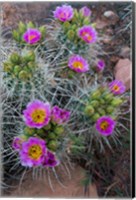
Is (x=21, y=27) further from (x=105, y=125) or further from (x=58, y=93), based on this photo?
(x=105, y=125)

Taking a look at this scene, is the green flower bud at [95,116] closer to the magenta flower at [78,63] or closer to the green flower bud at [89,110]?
the green flower bud at [89,110]

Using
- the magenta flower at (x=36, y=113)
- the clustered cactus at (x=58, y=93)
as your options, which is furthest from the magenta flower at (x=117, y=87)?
the magenta flower at (x=36, y=113)

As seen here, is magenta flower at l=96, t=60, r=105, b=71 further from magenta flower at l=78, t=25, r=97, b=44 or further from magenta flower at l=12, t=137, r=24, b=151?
magenta flower at l=12, t=137, r=24, b=151

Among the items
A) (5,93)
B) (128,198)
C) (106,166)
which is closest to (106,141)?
(106,166)

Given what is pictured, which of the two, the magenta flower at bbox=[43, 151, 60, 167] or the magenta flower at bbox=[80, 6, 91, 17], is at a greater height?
the magenta flower at bbox=[80, 6, 91, 17]

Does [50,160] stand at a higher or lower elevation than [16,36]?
lower


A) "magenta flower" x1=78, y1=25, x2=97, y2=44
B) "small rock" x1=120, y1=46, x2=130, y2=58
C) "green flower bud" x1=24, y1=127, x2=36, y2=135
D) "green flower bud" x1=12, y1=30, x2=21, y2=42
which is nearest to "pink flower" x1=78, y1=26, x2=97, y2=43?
"magenta flower" x1=78, y1=25, x2=97, y2=44

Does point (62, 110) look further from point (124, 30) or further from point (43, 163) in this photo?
point (124, 30)

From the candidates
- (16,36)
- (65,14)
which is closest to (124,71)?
(65,14)
